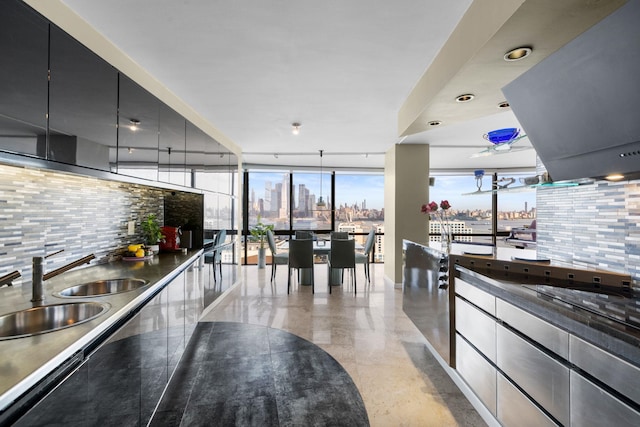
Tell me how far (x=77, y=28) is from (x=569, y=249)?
374cm

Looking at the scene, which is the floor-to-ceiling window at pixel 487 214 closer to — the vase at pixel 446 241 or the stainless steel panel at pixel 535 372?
the vase at pixel 446 241

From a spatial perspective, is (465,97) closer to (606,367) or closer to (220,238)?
(606,367)

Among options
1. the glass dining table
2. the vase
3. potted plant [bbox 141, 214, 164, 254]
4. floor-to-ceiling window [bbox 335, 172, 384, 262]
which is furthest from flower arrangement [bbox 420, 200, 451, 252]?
floor-to-ceiling window [bbox 335, 172, 384, 262]

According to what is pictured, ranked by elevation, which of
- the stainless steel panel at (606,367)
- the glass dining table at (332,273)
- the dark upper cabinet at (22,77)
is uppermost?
the dark upper cabinet at (22,77)

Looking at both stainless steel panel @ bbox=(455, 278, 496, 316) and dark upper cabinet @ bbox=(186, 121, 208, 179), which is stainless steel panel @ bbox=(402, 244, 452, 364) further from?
dark upper cabinet @ bbox=(186, 121, 208, 179)

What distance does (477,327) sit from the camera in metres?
2.10

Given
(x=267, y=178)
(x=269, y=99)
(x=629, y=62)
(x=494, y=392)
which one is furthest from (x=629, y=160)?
(x=267, y=178)

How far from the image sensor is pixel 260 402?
2.25m

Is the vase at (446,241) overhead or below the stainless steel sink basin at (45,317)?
overhead

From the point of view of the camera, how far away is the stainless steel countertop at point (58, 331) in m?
0.88

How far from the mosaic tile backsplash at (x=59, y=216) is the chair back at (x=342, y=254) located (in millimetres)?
2994

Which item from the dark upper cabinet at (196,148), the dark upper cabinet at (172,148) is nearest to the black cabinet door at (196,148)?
the dark upper cabinet at (196,148)

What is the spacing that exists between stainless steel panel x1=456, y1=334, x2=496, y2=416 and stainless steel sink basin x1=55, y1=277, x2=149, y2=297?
2264 millimetres

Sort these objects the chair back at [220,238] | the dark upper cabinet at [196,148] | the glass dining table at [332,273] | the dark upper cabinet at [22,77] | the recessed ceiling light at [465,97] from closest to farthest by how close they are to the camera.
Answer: the dark upper cabinet at [22,77]
the recessed ceiling light at [465,97]
the dark upper cabinet at [196,148]
the chair back at [220,238]
the glass dining table at [332,273]
